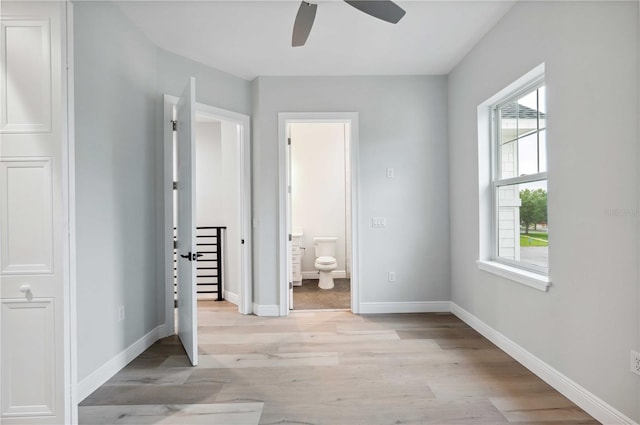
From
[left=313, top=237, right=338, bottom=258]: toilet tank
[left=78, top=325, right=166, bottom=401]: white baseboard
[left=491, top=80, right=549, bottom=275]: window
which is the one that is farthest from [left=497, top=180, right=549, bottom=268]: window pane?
[left=78, top=325, right=166, bottom=401]: white baseboard

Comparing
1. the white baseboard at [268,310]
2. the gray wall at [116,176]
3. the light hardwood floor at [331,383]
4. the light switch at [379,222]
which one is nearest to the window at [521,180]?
the light hardwood floor at [331,383]

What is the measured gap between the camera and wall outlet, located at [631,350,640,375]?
1.56 m

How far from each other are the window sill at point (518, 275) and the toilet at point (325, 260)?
7.71ft

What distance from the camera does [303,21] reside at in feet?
6.73

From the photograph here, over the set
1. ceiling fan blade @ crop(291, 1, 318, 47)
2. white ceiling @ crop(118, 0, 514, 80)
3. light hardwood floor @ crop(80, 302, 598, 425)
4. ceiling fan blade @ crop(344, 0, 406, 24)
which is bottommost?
light hardwood floor @ crop(80, 302, 598, 425)

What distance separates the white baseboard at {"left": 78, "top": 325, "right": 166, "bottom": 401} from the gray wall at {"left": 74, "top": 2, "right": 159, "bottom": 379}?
42mm

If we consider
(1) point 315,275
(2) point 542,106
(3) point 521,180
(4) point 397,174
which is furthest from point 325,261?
(2) point 542,106

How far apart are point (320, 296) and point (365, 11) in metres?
3.53

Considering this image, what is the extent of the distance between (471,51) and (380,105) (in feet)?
3.39

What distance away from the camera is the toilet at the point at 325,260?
486cm

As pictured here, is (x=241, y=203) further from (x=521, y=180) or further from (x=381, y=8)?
(x=521, y=180)

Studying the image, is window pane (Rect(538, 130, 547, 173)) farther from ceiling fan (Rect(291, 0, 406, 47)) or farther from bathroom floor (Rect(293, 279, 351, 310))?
bathroom floor (Rect(293, 279, 351, 310))

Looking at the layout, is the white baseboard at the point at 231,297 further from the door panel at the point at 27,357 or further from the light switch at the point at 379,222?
the door panel at the point at 27,357

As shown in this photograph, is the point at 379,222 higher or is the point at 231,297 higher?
the point at 379,222
